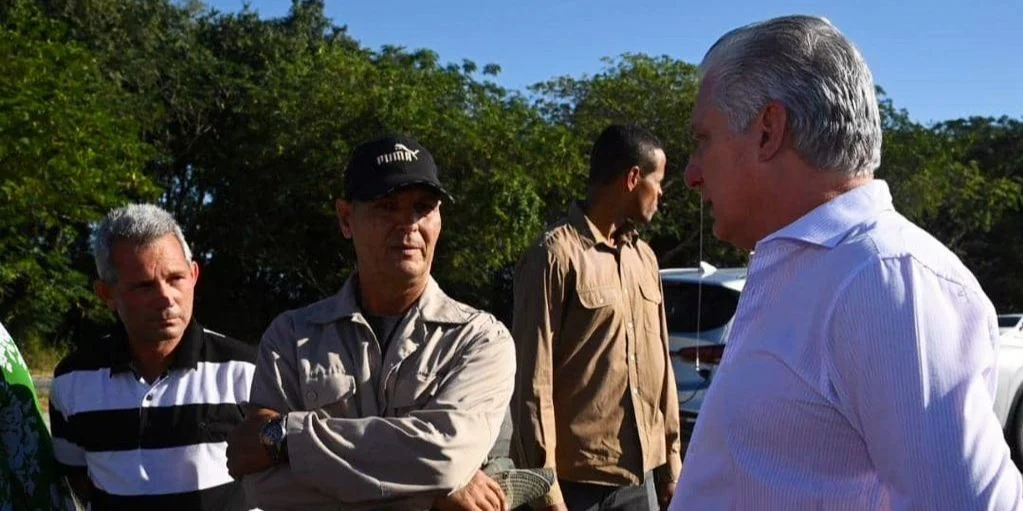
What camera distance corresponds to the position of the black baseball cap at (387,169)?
106 inches

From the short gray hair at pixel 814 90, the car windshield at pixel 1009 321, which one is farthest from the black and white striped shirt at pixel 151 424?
the car windshield at pixel 1009 321

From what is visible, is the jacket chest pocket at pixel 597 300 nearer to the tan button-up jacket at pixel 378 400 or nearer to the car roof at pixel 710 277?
the tan button-up jacket at pixel 378 400

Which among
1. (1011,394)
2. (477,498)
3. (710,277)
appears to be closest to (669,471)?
(477,498)

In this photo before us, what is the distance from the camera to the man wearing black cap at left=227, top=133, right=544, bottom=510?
93.8 inches

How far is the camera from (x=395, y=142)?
275 centimetres

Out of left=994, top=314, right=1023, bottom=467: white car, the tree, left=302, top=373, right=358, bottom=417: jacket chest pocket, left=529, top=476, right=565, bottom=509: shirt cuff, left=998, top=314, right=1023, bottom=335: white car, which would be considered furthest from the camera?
the tree

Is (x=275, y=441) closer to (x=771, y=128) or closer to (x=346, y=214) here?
(x=346, y=214)

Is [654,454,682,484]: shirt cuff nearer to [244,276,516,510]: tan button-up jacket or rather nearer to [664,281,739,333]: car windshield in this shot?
[244,276,516,510]: tan button-up jacket

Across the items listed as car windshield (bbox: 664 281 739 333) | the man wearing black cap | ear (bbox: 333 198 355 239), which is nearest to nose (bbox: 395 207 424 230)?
the man wearing black cap

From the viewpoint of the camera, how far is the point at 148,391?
115 inches

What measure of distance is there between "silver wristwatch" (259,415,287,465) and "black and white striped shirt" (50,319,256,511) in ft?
Result: 1.79

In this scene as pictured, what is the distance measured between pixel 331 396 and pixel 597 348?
1.40 metres

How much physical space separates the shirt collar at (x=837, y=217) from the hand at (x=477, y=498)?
3.47 feet

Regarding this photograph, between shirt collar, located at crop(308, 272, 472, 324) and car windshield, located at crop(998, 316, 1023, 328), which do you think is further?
car windshield, located at crop(998, 316, 1023, 328)
